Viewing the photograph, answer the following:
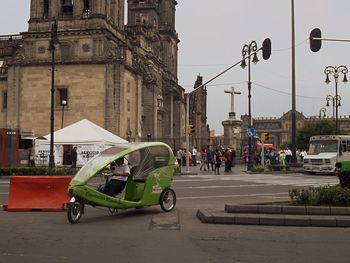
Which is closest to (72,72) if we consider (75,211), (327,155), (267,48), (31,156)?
(31,156)

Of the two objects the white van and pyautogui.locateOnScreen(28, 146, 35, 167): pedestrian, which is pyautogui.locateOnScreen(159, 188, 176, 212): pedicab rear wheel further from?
pyautogui.locateOnScreen(28, 146, 35, 167): pedestrian

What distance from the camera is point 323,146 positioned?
34.2 metres

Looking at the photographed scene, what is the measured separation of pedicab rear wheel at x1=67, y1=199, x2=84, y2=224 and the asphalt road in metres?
0.23

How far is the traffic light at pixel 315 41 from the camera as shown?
2283 cm

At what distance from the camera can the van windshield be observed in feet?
111

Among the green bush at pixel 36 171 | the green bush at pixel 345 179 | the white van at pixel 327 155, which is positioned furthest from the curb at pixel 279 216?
the white van at pixel 327 155

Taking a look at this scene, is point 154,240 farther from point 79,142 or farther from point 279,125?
point 279,125

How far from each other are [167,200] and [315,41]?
1290 centimetres

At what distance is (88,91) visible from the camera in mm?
50188

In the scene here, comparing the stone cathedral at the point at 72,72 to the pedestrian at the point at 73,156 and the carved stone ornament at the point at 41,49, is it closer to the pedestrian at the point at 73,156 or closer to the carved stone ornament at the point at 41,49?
the carved stone ornament at the point at 41,49

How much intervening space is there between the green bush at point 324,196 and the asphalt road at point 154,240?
4.86 ft

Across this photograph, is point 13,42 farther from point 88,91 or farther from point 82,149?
point 82,149

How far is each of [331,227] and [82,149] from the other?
2690cm

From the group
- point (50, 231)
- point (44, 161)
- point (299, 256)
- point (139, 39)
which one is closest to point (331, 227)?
point (299, 256)
